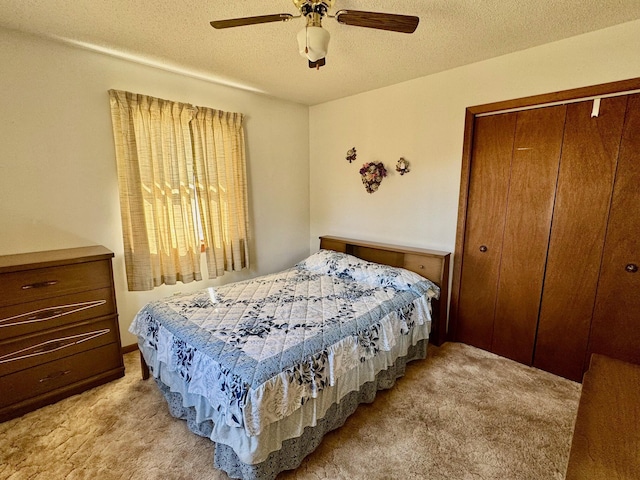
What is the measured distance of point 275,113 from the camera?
11.1 feet

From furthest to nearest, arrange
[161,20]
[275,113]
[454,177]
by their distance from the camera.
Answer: [275,113] → [454,177] → [161,20]

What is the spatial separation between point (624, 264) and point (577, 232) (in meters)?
0.32

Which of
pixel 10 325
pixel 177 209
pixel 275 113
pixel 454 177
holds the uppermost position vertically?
pixel 275 113

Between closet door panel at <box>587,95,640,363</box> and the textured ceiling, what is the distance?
2.63ft

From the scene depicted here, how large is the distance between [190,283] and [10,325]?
1265 millimetres

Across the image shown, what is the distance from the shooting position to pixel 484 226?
2.56 m

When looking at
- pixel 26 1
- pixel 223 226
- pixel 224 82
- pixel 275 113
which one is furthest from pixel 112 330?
pixel 275 113

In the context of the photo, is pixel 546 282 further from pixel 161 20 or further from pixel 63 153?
pixel 63 153

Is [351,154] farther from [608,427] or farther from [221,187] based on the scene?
[608,427]

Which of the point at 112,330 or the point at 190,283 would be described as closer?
the point at 112,330

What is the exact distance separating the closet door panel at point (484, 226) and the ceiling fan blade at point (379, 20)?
140 cm

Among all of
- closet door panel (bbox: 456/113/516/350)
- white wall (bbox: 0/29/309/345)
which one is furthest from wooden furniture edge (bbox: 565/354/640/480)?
white wall (bbox: 0/29/309/345)

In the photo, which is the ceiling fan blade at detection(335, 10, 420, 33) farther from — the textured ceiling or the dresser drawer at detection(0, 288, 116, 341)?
the dresser drawer at detection(0, 288, 116, 341)

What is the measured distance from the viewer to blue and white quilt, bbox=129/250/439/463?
1367 millimetres
